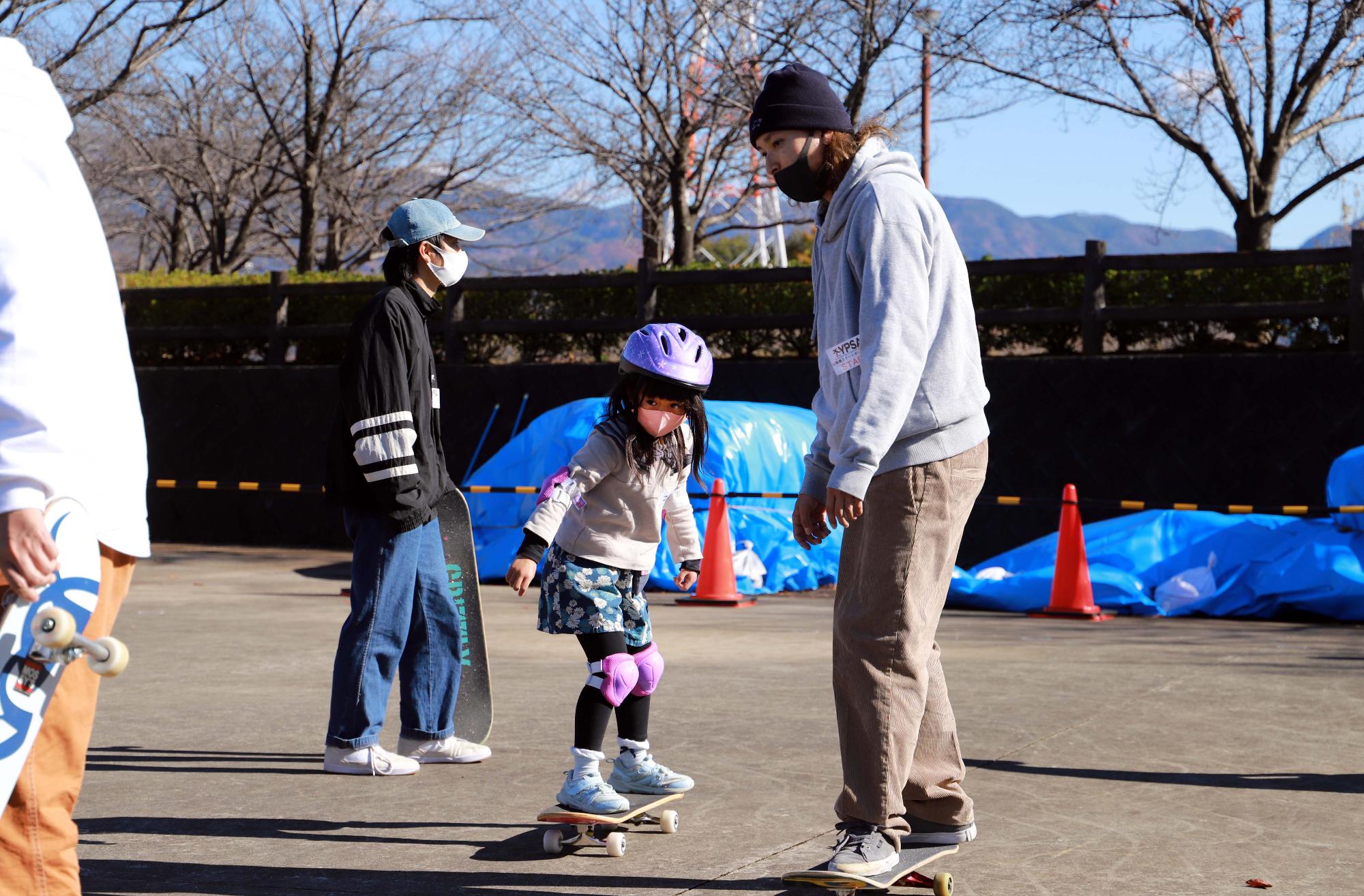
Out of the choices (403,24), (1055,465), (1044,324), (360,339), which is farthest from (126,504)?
(403,24)

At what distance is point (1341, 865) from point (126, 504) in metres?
3.17

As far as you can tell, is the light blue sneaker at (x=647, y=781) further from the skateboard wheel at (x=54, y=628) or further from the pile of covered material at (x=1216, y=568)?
the pile of covered material at (x=1216, y=568)

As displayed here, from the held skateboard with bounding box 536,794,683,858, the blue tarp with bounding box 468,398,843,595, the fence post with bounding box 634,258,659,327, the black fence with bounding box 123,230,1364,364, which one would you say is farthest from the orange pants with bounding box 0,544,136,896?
the fence post with bounding box 634,258,659,327

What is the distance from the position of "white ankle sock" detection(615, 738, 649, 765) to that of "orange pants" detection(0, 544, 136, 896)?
79.5 inches

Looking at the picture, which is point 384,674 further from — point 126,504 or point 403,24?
point 403,24

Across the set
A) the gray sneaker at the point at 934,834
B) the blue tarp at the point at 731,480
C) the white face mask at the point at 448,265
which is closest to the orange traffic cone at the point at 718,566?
the blue tarp at the point at 731,480

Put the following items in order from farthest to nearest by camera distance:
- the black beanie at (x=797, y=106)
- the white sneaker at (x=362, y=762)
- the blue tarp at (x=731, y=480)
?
the blue tarp at (x=731, y=480) → the white sneaker at (x=362, y=762) → the black beanie at (x=797, y=106)

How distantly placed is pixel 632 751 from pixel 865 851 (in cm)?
107

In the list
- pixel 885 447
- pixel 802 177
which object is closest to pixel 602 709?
pixel 885 447

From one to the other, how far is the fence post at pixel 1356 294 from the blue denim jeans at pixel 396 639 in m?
9.84

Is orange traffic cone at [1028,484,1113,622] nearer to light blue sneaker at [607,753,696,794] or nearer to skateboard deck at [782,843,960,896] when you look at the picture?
light blue sneaker at [607,753,696,794]

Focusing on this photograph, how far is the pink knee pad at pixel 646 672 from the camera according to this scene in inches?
175

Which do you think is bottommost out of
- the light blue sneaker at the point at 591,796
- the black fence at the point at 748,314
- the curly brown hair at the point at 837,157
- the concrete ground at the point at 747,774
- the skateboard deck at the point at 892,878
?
the concrete ground at the point at 747,774

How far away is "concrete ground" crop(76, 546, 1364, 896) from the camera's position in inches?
156
